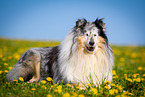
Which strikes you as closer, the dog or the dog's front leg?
the dog

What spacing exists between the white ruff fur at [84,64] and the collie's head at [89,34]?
81mm

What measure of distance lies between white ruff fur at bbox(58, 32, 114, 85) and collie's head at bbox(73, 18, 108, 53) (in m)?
0.08

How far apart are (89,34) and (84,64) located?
75 centimetres

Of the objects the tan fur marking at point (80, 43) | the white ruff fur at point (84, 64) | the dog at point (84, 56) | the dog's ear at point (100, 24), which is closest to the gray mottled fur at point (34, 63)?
the dog at point (84, 56)

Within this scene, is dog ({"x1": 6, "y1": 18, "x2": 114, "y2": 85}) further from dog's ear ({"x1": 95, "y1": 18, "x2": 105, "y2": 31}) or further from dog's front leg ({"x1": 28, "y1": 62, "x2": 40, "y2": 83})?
dog's front leg ({"x1": 28, "y1": 62, "x2": 40, "y2": 83})

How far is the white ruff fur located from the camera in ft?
12.2

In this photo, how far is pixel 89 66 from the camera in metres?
3.78

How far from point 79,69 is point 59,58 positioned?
0.65m

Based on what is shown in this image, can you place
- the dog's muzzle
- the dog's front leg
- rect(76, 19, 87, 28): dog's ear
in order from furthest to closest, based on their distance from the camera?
1. the dog's front leg
2. rect(76, 19, 87, 28): dog's ear
3. the dog's muzzle

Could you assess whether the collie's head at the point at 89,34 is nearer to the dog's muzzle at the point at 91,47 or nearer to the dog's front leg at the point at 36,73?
the dog's muzzle at the point at 91,47

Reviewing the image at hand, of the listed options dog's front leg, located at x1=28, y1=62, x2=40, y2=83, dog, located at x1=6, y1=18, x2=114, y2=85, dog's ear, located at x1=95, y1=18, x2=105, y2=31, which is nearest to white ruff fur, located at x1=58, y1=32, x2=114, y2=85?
dog, located at x1=6, y1=18, x2=114, y2=85

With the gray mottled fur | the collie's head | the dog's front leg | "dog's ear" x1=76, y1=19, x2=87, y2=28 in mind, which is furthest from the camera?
the dog's front leg

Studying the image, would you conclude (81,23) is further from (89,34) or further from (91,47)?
(91,47)

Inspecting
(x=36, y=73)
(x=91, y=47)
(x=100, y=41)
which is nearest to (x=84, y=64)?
(x=91, y=47)
